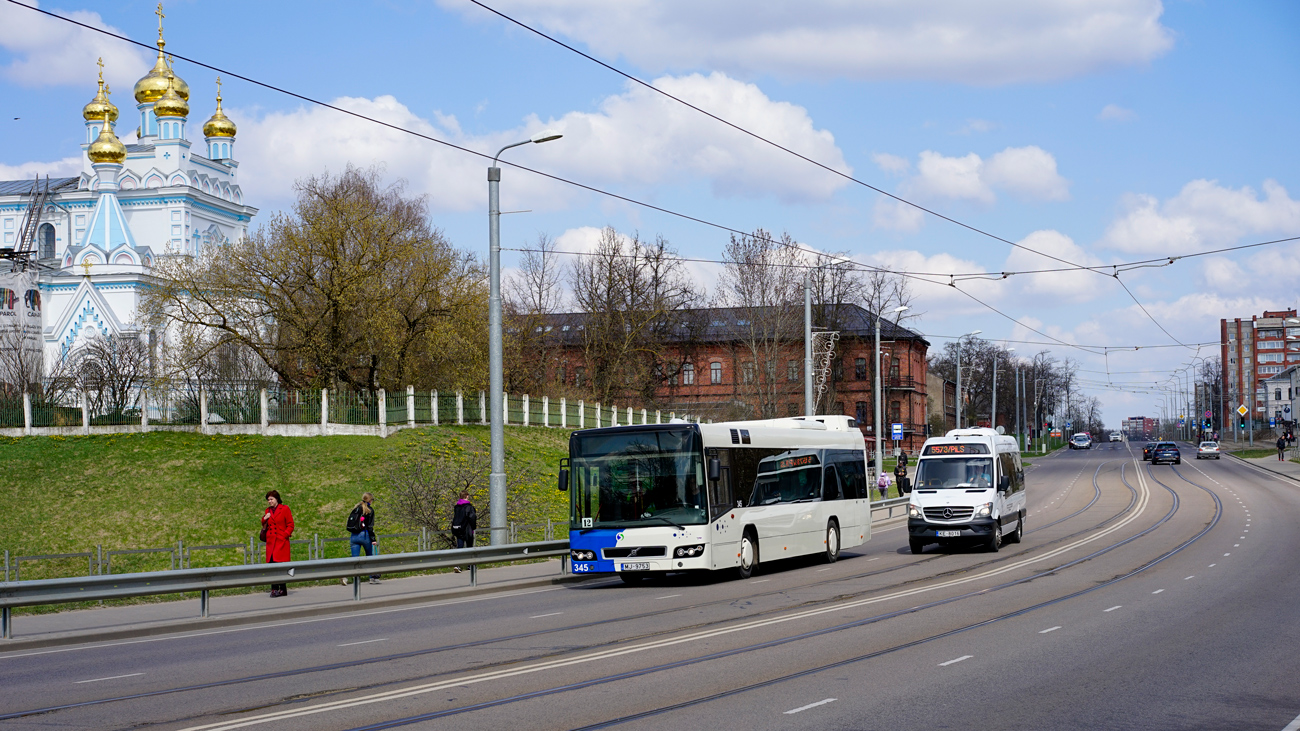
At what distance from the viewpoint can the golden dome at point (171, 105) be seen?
81.0 metres

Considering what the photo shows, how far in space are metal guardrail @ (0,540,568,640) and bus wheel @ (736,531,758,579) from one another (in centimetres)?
340

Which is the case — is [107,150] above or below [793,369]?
above

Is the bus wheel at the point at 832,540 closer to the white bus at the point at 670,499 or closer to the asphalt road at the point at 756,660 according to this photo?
the white bus at the point at 670,499

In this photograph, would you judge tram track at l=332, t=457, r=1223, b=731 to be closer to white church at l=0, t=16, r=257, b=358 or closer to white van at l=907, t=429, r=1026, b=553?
white van at l=907, t=429, r=1026, b=553

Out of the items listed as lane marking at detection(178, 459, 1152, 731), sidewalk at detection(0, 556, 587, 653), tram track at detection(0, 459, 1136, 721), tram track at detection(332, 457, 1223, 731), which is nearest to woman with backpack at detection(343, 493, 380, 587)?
sidewalk at detection(0, 556, 587, 653)

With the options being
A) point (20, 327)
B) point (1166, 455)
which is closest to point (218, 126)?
point (20, 327)

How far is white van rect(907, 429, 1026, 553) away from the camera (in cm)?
2472

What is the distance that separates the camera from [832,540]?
24734 mm

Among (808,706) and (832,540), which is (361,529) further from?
(808,706)

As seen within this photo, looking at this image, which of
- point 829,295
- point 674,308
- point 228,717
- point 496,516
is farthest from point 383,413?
point 829,295

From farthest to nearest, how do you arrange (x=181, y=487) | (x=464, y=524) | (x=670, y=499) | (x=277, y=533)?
(x=181, y=487), (x=464, y=524), (x=670, y=499), (x=277, y=533)

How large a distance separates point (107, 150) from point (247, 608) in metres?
72.3

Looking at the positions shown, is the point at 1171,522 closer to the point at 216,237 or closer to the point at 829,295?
the point at 829,295

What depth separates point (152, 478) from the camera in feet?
116
